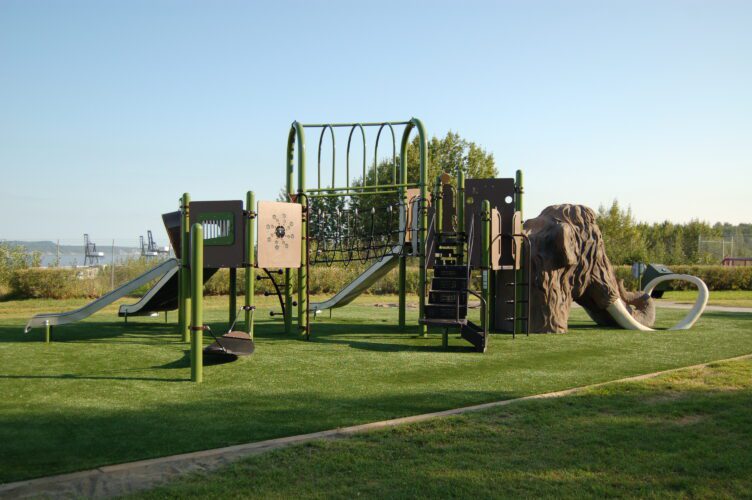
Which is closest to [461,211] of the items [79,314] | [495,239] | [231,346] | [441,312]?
[495,239]

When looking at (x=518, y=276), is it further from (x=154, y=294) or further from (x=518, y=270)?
(x=154, y=294)

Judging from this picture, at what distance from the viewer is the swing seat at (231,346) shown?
28.9 feet

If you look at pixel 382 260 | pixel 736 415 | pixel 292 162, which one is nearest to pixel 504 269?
pixel 382 260

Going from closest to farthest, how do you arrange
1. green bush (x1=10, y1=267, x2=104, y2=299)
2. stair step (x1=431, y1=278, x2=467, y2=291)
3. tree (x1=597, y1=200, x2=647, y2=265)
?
1. stair step (x1=431, y1=278, x2=467, y2=291)
2. green bush (x1=10, y1=267, x2=104, y2=299)
3. tree (x1=597, y1=200, x2=647, y2=265)

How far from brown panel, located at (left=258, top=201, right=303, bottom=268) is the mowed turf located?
5579 mm

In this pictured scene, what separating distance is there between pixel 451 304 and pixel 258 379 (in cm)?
390

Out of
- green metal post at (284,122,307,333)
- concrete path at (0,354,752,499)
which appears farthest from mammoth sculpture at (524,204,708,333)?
concrete path at (0,354,752,499)

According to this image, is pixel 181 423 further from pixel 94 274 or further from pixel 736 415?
pixel 94 274

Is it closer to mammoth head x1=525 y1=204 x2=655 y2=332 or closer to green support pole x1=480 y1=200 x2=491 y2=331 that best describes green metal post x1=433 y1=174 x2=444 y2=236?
green support pole x1=480 y1=200 x2=491 y2=331

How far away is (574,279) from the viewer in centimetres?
1345

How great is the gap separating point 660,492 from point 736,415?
2470 millimetres

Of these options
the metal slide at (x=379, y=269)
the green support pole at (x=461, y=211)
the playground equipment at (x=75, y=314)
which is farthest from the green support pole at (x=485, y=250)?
the playground equipment at (x=75, y=314)

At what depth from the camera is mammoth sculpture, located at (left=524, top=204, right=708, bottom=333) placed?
42.0ft

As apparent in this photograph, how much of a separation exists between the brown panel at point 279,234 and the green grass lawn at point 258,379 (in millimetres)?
1373
